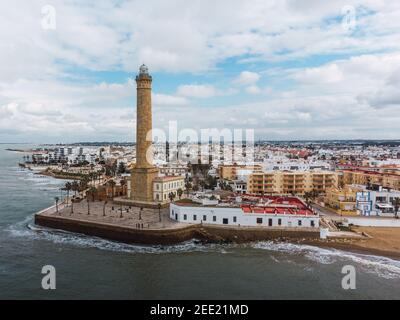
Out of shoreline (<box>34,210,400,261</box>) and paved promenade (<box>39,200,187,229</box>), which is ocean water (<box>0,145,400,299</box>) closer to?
shoreline (<box>34,210,400,261</box>)

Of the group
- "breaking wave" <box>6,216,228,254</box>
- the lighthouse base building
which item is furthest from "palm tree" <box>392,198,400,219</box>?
"breaking wave" <box>6,216,228,254</box>

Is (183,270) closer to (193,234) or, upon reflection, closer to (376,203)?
(193,234)

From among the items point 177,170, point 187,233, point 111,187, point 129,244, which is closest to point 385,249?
point 187,233

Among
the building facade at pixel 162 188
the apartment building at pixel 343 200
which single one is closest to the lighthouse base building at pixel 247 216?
the building facade at pixel 162 188

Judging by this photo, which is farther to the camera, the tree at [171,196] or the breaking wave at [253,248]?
the tree at [171,196]

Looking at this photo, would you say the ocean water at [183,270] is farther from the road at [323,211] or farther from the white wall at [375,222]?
the road at [323,211]

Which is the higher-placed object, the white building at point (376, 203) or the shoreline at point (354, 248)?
the white building at point (376, 203)
